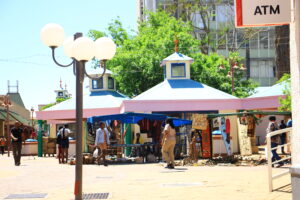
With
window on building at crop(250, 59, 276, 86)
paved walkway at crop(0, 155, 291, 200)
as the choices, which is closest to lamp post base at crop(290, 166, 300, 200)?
paved walkway at crop(0, 155, 291, 200)

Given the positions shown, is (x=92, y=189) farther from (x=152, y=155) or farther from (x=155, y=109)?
(x=155, y=109)

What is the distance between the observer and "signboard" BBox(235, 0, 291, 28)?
23.1ft

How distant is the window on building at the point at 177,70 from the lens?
3056 cm

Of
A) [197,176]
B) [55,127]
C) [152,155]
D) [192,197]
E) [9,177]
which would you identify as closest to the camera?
[192,197]

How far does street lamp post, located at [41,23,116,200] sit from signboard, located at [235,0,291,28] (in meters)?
3.89

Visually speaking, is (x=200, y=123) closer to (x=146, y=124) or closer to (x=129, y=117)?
(x=129, y=117)

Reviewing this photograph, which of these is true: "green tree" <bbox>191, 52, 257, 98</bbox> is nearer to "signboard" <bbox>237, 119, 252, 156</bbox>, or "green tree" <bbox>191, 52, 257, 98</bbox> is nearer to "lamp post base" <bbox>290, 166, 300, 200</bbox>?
"signboard" <bbox>237, 119, 252, 156</bbox>

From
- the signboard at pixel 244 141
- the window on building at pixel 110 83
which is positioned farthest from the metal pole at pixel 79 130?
the window on building at pixel 110 83

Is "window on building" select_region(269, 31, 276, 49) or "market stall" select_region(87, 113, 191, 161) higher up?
"window on building" select_region(269, 31, 276, 49)

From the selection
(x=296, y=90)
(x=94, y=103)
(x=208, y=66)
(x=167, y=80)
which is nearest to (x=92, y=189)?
(x=296, y=90)

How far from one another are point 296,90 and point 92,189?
659 cm

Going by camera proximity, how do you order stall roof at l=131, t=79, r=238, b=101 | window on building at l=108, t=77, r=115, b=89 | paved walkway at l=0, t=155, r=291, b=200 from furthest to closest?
window on building at l=108, t=77, r=115, b=89 → stall roof at l=131, t=79, r=238, b=101 → paved walkway at l=0, t=155, r=291, b=200

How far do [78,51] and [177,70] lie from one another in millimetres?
20591

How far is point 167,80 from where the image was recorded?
3047 cm
